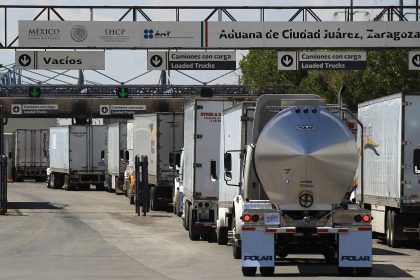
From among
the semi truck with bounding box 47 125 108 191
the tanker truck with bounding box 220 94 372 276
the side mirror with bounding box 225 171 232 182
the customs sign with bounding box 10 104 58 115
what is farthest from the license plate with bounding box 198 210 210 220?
the customs sign with bounding box 10 104 58 115

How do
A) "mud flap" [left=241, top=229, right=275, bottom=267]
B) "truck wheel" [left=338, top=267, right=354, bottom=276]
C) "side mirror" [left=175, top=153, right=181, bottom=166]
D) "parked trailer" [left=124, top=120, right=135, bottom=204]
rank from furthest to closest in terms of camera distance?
"parked trailer" [left=124, top=120, right=135, bottom=204], "side mirror" [left=175, top=153, right=181, bottom=166], "truck wheel" [left=338, top=267, right=354, bottom=276], "mud flap" [left=241, top=229, right=275, bottom=267]

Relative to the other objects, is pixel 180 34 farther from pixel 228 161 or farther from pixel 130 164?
pixel 228 161

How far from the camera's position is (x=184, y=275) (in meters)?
18.8

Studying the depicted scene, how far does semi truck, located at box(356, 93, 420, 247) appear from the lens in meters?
24.6

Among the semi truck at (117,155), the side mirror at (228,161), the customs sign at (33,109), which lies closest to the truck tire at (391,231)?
the side mirror at (228,161)

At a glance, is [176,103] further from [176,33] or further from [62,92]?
[176,33]

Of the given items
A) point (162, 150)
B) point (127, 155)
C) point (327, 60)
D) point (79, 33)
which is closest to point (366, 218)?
point (162, 150)

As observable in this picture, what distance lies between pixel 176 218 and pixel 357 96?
1718 cm

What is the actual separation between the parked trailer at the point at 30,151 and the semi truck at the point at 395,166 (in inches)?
1863

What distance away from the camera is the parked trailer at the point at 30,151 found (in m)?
73.5

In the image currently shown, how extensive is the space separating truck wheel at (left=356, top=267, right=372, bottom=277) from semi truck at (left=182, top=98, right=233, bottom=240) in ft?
28.0

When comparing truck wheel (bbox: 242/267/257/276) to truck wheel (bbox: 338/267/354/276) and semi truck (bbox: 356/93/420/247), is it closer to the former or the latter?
truck wheel (bbox: 338/267/354/276)

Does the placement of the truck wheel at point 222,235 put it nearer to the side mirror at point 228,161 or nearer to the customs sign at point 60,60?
the side mirror at point 228,161

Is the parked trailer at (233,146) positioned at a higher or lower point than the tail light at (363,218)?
higher
